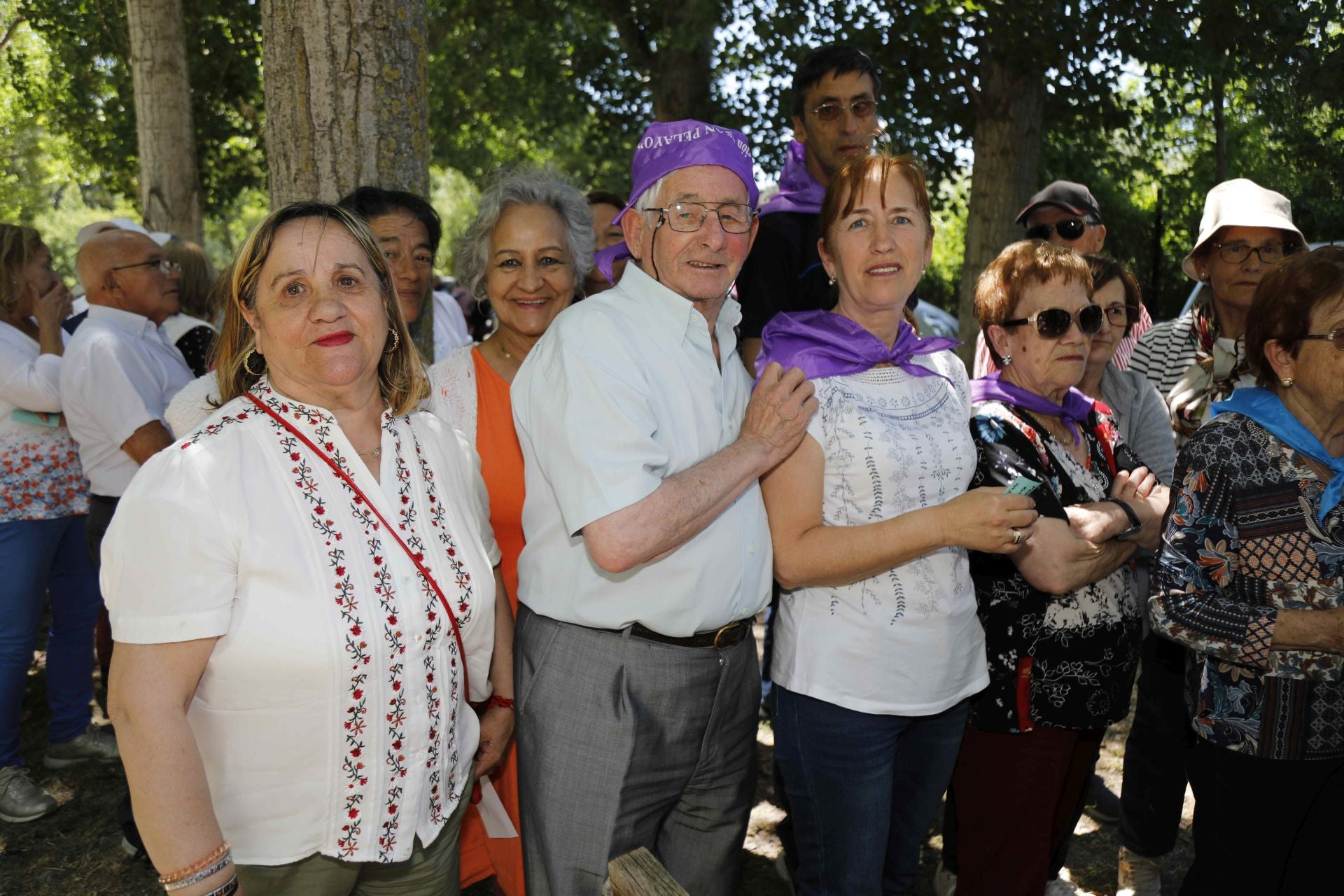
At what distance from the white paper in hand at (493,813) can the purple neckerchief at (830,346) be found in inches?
52.0

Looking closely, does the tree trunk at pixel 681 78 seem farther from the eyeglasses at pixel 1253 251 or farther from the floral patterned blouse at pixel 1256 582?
Answer: the floral patterned blouse at pixel 1256 582

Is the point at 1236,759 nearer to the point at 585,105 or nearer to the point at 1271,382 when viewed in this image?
the point at 1271,382

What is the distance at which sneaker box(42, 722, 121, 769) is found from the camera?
464 centimetres

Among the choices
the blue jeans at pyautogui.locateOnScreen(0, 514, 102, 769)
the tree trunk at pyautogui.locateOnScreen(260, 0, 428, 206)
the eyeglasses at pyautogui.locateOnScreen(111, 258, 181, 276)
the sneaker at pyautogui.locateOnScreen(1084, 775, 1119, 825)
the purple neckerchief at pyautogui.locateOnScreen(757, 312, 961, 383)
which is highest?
the tree trunk at pyautogui.locateOnScreen(260, 0, 428, 206)

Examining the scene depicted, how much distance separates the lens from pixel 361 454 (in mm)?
2125

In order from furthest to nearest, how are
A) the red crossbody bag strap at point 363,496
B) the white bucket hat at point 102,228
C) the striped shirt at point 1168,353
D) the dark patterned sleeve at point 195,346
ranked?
the dark patterned sleeve at point 195,346 → the white bucket hat at point 102,228 → the striped shirt at point 1168,353 → the red crossbody bag strap at point 363,496

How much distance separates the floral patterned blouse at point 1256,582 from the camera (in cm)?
239

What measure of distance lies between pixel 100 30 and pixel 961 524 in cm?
1042

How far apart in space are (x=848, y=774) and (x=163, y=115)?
284 inches

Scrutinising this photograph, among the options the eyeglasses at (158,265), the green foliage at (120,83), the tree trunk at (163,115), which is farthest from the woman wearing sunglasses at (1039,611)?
the green foliage at (120,83)

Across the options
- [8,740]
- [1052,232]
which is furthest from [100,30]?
[1052,232]

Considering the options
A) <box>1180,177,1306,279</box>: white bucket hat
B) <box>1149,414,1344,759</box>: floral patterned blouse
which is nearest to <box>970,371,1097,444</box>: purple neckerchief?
<box>1149,414,1344,759</box>: floral patterned blouse

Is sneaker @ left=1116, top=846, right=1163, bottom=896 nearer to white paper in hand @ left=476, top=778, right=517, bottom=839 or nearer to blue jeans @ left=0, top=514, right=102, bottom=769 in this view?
white paper in hand @ left=476, top=778, right=517, bottom=839

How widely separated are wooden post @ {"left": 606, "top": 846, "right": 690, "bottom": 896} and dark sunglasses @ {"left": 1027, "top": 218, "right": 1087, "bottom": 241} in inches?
133
